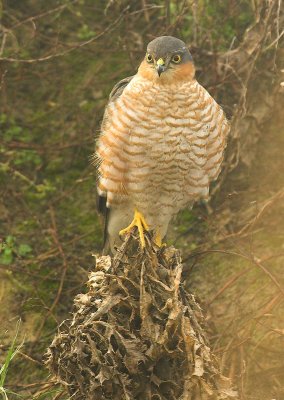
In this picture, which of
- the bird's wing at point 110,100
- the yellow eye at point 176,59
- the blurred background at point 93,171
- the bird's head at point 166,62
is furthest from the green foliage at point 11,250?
the yellow eye at point 176,59

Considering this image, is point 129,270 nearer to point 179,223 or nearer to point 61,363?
point 61,363

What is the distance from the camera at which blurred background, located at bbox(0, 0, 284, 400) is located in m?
5.32

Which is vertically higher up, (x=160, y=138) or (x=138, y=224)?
(x=160, y=138)

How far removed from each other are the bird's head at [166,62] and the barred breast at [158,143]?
0.17 ft

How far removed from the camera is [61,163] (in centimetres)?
662

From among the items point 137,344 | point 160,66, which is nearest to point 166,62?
point 160,66

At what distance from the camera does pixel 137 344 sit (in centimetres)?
347

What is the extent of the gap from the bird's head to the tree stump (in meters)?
1.27

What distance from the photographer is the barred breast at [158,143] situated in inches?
172

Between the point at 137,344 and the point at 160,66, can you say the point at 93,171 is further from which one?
the point at 137,344

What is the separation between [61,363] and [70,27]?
436 cm

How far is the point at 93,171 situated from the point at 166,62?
217cm

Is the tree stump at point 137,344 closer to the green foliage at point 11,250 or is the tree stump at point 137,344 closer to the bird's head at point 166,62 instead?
the bird's head at point 166,62

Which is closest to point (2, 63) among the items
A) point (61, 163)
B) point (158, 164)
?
point (61, 163)
